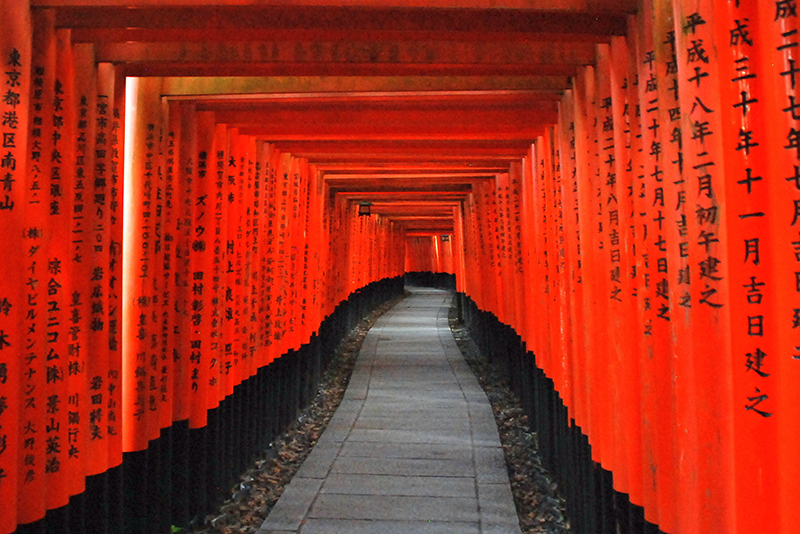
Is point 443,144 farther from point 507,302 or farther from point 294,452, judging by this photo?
point 294,452

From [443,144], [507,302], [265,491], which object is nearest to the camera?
[265,491]

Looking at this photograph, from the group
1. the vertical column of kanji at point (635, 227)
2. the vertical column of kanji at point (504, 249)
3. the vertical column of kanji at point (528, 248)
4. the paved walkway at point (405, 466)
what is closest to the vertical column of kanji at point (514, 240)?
the vertical column of kanji at point (504, 249)

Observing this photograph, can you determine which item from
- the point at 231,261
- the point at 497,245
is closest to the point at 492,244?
the point at 497,245

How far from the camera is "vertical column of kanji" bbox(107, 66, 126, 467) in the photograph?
148 inches

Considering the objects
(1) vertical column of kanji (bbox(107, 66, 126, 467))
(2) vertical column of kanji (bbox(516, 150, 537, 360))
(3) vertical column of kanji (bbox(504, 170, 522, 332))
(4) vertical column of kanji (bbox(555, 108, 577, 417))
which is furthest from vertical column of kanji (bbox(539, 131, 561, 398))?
(1) vertical column of kanji (bbox(107, 66, 126, 467))

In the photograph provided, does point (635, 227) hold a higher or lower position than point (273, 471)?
higher

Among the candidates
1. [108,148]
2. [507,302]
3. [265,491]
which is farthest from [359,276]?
[108,148]

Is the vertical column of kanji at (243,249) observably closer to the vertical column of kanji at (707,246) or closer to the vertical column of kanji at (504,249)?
the vertical column of kanji at (504,249)

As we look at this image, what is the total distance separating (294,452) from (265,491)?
122 centimetres

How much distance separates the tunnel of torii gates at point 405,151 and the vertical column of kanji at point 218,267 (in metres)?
0.03

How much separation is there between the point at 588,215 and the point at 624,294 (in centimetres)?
82

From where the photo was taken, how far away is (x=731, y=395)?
6.64 feet

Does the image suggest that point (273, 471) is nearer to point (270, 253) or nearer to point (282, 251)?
point (270, 253)

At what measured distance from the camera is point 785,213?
1760 mm
